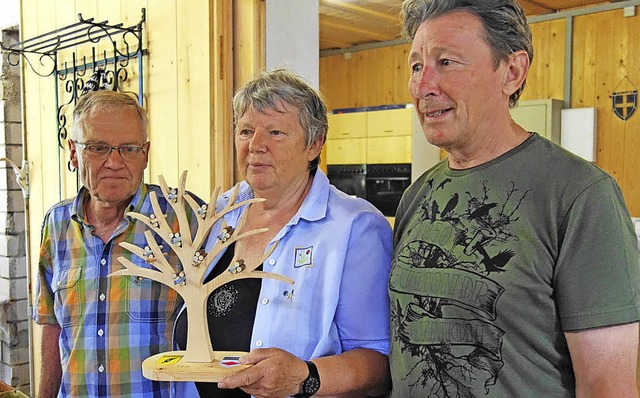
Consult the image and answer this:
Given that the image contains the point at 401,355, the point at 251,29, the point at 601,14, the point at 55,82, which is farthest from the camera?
the point at 601,14

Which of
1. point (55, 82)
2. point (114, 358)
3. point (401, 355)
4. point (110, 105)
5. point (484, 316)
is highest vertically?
point (55, 82)

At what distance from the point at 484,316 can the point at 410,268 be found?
189 millimetres

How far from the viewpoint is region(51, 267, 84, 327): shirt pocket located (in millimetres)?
1596

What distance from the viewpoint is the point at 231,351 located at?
138 centimetres

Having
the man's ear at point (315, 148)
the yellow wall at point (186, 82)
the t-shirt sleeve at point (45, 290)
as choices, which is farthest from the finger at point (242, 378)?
the yellow wall at point (186, 82)

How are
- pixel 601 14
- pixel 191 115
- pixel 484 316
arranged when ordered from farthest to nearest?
1. pixel 601 14
2. pixel 191 115
3. pixel 484 316

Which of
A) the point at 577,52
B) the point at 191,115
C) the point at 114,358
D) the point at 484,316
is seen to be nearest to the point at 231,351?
the point at 114,358

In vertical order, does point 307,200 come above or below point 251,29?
below

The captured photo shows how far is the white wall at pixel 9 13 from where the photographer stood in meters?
3.41

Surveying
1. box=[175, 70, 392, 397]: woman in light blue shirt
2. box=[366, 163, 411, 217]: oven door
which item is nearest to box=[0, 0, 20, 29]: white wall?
box=[175, 70, 392, 397]: woman in light blue shirt

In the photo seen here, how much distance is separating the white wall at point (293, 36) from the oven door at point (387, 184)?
12.5 ft

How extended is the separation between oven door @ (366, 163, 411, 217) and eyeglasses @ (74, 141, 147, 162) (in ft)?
14.6

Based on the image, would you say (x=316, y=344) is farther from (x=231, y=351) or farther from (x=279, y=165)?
(x=279, y=165)

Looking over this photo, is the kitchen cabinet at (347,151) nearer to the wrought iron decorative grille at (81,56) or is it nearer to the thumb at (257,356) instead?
the wrought iron decorative grille at (81,56)
